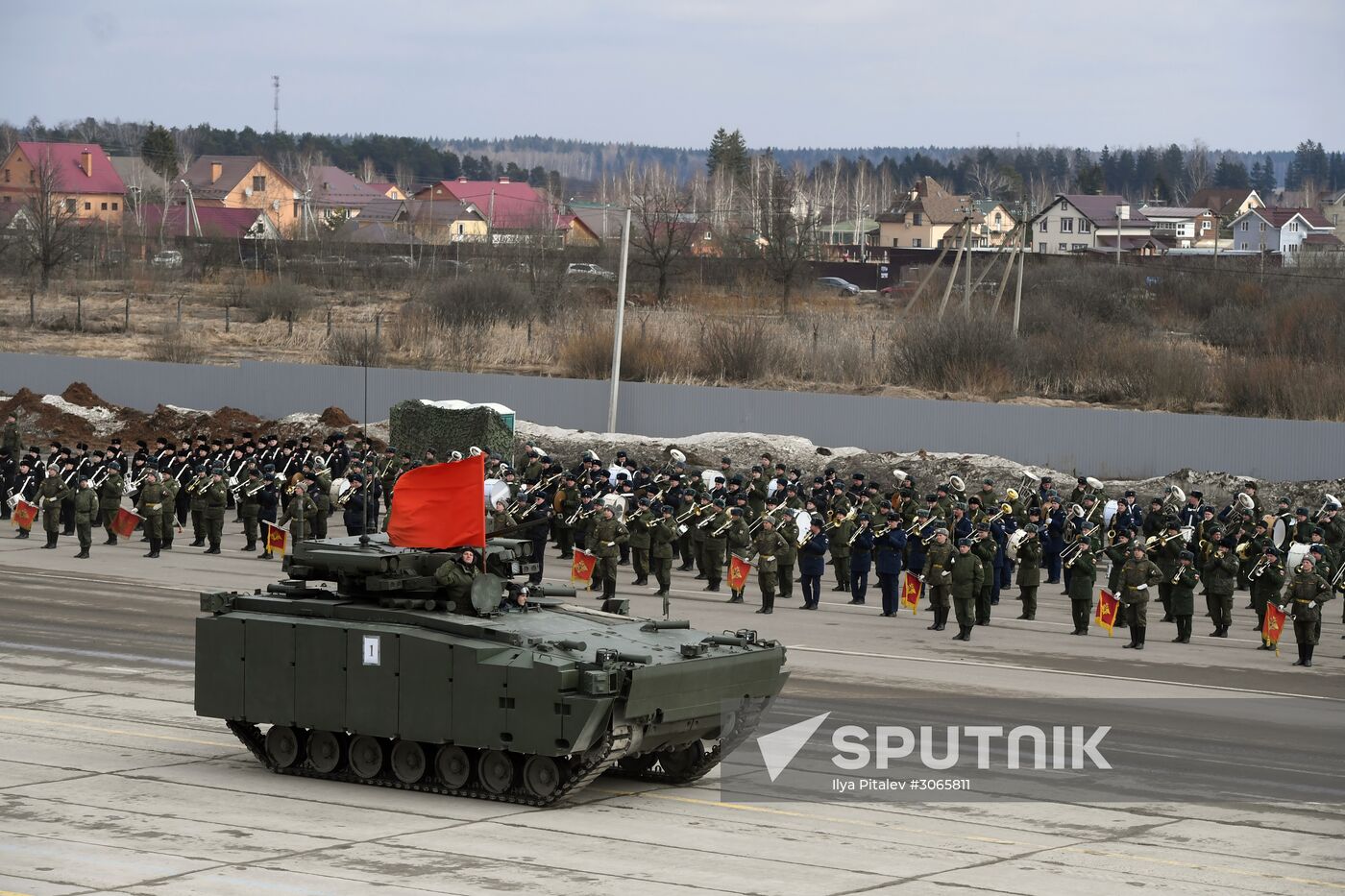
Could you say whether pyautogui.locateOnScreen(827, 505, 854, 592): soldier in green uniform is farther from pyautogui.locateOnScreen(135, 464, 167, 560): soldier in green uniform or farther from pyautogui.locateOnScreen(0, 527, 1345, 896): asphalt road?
pyautogui.locateOnScreen(135, 464, 167, 560): soldier in green uniform

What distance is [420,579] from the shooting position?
528 inches

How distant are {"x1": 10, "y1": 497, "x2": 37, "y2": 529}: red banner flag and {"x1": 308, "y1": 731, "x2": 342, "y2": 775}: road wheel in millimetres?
17634

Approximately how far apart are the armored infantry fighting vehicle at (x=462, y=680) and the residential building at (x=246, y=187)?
113 meters

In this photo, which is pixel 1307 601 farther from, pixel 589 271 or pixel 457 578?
pixel 589 271

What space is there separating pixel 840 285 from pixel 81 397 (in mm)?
39541

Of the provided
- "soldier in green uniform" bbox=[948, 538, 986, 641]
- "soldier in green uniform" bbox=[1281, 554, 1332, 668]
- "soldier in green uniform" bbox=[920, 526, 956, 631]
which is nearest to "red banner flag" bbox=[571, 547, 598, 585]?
"soldier in green uniform" bbox=[920, 526, 956, 631]

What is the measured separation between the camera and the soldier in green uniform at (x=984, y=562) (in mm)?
21750

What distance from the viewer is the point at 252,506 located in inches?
1111

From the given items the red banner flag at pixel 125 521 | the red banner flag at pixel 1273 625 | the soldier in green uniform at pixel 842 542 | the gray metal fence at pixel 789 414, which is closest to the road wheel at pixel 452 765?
the red banner flag at pixel 1273 625

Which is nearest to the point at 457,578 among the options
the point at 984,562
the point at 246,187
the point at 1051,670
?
the point at 1051,670

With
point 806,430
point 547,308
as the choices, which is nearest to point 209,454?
point 806,430

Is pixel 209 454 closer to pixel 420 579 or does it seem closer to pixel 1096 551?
pixel 1096 551

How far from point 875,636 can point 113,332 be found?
42958 millimetres

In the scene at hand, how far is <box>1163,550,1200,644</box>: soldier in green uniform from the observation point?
21500mm
